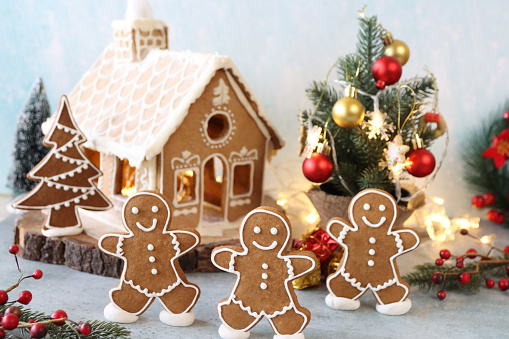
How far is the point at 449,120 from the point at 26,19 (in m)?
1.65

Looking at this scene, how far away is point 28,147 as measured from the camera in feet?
7.11

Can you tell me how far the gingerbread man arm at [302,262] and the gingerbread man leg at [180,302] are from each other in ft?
0.81

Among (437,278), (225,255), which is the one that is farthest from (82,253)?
(437,278)

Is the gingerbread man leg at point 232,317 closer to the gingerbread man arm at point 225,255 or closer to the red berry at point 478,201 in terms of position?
the gingerbread man arm at point 225,255

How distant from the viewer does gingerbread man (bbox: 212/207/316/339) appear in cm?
131

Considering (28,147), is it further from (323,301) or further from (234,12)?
(323,301)

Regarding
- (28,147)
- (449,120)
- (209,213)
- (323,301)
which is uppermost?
(449,120)

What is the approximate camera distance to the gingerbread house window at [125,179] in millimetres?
1881

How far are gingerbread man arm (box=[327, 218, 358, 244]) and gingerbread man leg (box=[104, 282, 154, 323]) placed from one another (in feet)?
1.49

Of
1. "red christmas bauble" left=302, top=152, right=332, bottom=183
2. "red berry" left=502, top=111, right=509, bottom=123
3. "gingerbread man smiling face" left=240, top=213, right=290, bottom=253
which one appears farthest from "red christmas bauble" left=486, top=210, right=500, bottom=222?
"gingerbread man smiling face" left=240, top=213, right=290, bottom=253

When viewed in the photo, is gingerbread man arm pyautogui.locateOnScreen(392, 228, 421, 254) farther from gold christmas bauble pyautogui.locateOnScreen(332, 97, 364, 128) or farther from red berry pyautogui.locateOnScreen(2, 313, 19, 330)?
red berry pyautogui.locateOnScreen(2, 313, 19, 330)

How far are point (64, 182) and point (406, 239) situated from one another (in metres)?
0.93

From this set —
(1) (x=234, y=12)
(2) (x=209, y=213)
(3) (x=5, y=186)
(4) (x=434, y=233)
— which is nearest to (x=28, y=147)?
(3) (x=5, y=186)

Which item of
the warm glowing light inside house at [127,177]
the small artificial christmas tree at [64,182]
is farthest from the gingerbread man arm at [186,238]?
the warm glowing light inside house at [127,177]
